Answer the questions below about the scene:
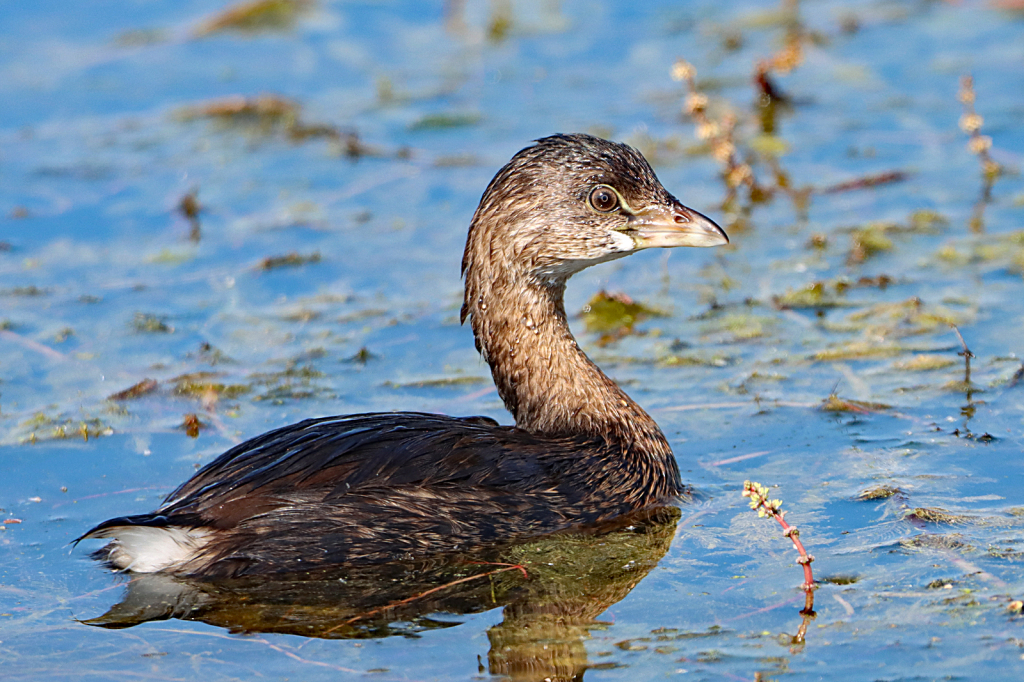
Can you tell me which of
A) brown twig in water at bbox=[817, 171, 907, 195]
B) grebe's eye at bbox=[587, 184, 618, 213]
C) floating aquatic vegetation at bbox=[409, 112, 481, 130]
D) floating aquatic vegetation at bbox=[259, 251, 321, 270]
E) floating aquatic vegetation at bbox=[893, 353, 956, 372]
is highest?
floating aquatic vegetation at bbox=[409, 112, 481, 130]

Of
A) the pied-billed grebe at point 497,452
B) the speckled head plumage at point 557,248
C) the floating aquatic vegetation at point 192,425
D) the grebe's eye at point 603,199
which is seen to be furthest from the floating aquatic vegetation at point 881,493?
the floating aquatic vegetation at point 192,425

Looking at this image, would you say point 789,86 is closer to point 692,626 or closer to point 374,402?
point 374,402

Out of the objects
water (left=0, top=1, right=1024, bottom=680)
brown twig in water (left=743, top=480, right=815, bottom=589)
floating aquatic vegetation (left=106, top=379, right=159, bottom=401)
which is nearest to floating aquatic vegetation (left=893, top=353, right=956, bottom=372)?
water (left=0, top=1, right=1024, bottom=680)

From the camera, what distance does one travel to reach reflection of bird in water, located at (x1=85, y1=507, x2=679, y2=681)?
15.7 ft

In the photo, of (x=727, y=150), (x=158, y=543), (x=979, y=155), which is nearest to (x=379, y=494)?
(x=158, y=543)

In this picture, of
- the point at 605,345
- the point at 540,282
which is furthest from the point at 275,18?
the point at 540,282

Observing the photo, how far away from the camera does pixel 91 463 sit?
250 inches

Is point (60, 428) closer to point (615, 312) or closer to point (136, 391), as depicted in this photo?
point (136, 391)

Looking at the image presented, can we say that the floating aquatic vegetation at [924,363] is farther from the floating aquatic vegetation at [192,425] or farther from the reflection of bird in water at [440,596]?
the floating aquatic vegetation at [192,425]

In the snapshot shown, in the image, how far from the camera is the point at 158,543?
16.8 ft

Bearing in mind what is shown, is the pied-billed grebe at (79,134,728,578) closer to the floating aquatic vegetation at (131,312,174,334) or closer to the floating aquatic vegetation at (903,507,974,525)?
the floating aquatic vegetation at (903,507,974,525)

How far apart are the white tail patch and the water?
171 millimetres

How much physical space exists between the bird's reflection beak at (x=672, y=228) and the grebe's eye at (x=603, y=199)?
10cm

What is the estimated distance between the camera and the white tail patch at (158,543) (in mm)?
5066
